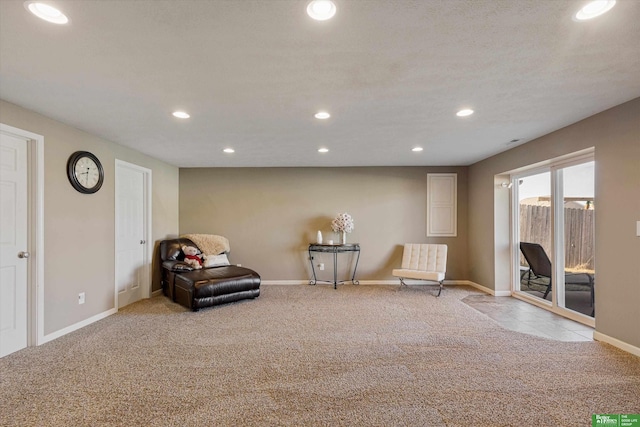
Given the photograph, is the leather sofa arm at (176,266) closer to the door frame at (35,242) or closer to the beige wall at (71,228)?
the beige wall at (71,228)

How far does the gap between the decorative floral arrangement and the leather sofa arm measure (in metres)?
2.60

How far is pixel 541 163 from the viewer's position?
158 inches

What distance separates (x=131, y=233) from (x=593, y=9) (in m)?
5.41

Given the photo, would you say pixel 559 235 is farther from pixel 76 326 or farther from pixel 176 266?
pixel 76 326

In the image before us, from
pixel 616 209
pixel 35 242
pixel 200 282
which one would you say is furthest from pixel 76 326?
pixel 616 209

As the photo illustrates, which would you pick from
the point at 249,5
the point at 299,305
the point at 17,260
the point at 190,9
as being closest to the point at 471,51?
the point at 249,5

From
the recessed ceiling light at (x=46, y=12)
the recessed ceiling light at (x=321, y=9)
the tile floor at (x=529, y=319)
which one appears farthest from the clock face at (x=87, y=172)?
the tile floor at (x=529, y=319)

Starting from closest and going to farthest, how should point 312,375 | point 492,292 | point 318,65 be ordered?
point 318,65
point 312,375
point 492,292

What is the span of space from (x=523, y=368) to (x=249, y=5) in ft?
10.7

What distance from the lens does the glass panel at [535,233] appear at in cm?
418

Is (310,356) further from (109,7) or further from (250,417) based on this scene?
(109,7)

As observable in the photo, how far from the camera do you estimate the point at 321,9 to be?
1.50 metres

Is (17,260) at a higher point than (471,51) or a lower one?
lower

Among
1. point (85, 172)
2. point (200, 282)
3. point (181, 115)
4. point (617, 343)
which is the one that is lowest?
point (617, 343)
